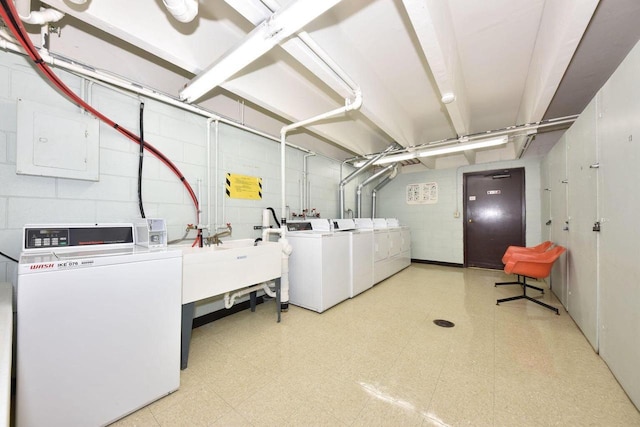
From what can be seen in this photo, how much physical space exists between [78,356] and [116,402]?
0.36 meters

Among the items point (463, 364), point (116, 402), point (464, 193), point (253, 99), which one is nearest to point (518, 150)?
point (464, 193)

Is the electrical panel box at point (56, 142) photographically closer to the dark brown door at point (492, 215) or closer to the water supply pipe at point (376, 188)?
the water supply pipe at point (376, 188)

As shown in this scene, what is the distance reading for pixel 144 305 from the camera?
1418 mm

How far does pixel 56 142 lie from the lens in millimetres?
1671

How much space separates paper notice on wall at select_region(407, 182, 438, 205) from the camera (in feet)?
18.6

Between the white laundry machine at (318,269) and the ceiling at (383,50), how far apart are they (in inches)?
59.6

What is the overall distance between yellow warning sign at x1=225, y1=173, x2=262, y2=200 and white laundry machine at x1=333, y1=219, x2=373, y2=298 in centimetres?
122

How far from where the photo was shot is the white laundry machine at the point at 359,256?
335 centimetres

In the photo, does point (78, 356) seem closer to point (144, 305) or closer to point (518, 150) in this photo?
point (144, 305)

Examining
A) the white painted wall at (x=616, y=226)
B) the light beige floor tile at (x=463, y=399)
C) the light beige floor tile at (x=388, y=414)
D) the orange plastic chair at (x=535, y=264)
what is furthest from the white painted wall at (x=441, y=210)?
the light beige floor tile at (x=388, y=414)

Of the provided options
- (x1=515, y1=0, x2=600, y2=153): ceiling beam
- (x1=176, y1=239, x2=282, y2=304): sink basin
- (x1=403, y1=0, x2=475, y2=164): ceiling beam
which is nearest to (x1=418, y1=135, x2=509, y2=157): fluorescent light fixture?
(x1=515, y1=0, x2=600, y2=153): ceiling beam

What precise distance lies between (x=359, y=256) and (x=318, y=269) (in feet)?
2.94

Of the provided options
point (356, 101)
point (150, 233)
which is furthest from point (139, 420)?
point (356, 101)

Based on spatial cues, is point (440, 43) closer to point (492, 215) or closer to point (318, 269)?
point (318, 269)
